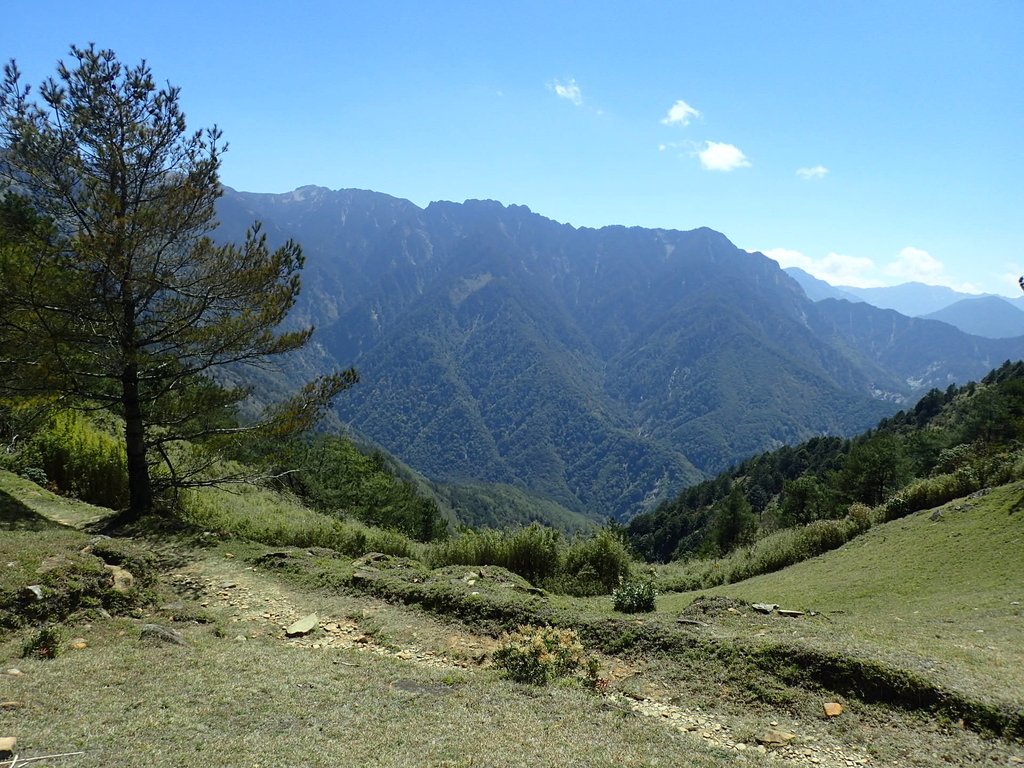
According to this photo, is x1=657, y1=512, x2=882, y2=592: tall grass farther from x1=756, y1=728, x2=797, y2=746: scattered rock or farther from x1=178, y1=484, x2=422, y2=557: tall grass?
x1=756, y1=728, x2=797, y2=746: scattered rock

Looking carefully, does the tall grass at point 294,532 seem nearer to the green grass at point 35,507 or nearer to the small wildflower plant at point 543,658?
the green grass at point 35,507

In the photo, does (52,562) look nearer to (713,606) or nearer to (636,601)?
(636,601)

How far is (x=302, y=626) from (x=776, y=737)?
5650mm

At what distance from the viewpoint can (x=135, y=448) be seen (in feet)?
39.4

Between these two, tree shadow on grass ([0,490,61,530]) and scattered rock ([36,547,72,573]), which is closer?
scattered rock ([36,547,72,573])

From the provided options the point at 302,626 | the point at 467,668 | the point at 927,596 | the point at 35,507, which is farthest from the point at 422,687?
the point at 35,507

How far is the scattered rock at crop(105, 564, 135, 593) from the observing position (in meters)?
7.54

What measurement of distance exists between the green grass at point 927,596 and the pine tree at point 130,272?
10.3m

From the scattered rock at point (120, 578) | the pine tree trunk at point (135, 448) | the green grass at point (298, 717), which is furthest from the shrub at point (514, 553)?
the pine tree trunk at point (135, 448)

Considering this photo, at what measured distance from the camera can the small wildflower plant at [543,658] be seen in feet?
19.2

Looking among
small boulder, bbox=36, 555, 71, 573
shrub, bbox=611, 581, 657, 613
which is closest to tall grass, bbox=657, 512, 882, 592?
shrub, bbox=611, 581, 657, 613

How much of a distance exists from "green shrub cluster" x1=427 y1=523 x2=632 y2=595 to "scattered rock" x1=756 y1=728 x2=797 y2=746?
6.76 m

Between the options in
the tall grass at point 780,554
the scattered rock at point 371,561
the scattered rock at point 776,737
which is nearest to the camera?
the scattered rock at point 776,737

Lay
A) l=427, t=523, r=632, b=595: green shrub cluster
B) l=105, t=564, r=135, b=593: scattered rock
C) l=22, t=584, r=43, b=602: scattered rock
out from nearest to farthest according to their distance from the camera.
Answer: l=22, t=584, r=43, b=602: scattered rock
l=105, t=564, r=135, b=593: scattered rock
l=427, t=523, r=632, b=595: green shrub cluster
